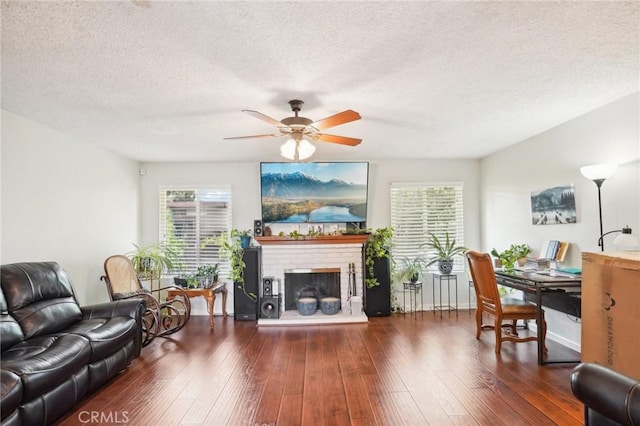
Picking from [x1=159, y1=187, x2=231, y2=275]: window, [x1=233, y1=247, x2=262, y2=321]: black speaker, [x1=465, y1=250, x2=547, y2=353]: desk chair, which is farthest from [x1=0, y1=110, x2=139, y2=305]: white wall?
[x1=465, y1=250, x2=547, y2=353]: desk chair

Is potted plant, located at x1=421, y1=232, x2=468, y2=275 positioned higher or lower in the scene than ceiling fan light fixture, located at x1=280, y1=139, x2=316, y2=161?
lower

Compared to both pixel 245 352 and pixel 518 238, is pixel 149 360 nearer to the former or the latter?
pixel 245 352

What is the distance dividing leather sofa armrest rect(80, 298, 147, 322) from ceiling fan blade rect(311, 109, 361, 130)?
2.49 metres

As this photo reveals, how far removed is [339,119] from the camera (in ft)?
8.96

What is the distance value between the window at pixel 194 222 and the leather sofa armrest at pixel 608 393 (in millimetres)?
4917

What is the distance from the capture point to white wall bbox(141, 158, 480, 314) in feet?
18.7

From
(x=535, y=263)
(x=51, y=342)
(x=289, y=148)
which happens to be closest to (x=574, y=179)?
(x=535, y=263)

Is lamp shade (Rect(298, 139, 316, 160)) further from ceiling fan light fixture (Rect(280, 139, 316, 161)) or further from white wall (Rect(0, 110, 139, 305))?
white wall (Rect(0, 110, 139, 305))

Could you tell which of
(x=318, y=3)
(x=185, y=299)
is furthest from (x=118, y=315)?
(x=318, y=3)

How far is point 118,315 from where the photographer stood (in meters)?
3.29

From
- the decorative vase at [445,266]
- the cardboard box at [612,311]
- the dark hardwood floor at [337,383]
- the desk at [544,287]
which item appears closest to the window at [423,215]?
the decorative vase at [445,266]

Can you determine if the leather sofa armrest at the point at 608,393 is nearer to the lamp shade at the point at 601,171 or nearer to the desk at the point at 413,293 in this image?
the lamp shade at the point at 601,171

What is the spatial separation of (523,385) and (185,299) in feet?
12.2

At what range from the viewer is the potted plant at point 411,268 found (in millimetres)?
5449
